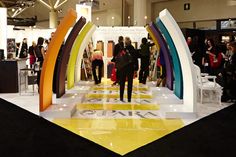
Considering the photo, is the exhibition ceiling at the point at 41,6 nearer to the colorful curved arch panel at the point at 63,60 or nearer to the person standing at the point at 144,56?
the person standing at the point at 144,56

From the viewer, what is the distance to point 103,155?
410 cm

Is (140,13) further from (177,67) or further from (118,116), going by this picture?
(118,116)

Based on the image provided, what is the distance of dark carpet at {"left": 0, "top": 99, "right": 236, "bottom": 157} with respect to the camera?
422cm

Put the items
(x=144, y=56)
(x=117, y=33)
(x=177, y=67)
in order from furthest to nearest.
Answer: (x=117, y=33), (x=144, y=56), (x=177, y=67)

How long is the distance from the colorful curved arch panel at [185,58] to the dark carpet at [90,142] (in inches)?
22.0

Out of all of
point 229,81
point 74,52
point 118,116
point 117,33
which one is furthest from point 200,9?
point 118,116

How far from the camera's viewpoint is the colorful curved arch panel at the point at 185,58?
617 cm

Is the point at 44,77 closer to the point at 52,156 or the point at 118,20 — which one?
the point at 52,156

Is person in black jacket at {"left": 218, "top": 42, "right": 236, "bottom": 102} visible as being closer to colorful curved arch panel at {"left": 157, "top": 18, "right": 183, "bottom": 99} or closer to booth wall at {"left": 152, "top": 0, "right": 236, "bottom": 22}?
colorful curved arch panel at {"left": 157, "top": 18, "right": 183, "bottom": 99}

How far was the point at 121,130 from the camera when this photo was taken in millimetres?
5449

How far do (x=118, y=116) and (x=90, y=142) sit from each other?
1.83 meters

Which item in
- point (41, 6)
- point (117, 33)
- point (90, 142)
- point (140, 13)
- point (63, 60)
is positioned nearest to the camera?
point (90, 142)

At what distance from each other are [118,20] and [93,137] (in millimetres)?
19467

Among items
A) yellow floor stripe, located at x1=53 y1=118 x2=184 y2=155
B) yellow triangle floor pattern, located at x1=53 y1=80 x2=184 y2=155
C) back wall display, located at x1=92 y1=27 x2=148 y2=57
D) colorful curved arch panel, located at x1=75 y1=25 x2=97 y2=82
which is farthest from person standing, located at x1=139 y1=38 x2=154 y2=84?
yellow floor stripe, located at x1=53 y1=118 x2=184 y2=155
